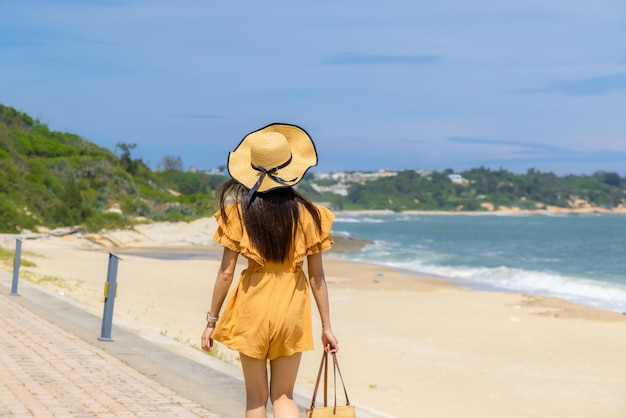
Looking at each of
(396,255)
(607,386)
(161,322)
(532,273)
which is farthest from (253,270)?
(396,255)

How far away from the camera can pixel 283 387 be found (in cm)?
456

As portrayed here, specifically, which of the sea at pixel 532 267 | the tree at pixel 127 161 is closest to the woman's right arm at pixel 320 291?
the sea at pixel 532 267

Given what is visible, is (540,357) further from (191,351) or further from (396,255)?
(396,255)

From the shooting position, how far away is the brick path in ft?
21.4

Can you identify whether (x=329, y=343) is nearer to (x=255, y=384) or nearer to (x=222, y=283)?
(x=255, y=384)

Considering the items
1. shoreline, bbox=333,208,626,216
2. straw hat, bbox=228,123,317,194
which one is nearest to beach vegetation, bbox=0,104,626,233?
straw hat, bbox=228,123,317,194

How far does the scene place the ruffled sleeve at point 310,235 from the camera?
176 inches

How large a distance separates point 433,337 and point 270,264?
11.1 m

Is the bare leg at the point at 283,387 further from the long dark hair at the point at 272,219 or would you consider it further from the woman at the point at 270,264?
the long dark hair at the point at 272,219

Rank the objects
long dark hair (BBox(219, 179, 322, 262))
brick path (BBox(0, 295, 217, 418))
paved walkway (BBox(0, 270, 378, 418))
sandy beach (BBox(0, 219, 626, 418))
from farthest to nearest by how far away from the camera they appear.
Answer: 1. sandy beach (BBox(0, 219, 626, 418))
2. paved walkway (BBox(0, 270, 378, 418))
3. brick path (BBox(0, 295, 217, 418))
4. long dark hair (BBox(219, 179, 322, 262))

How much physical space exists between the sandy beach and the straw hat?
3468 mm

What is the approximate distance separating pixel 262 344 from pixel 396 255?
130 feet

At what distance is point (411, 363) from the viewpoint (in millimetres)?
12320

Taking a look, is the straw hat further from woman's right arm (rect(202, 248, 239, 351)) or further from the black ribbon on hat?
woman's right arm (rect(202, 248, 239, 351))
